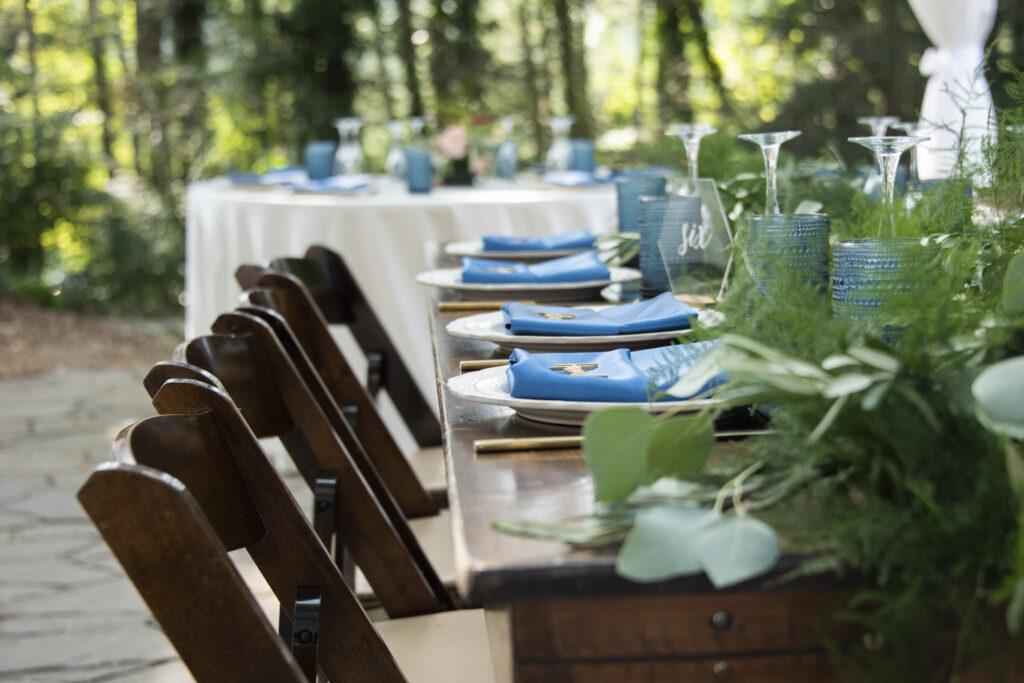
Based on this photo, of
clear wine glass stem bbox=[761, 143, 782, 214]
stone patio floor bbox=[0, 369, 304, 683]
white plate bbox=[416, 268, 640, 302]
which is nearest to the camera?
clear wine glass stem bbox=[761, 143, 782, 214]

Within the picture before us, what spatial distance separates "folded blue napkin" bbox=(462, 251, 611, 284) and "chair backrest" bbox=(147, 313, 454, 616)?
487 millimetres

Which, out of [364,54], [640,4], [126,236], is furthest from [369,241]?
[640,4]

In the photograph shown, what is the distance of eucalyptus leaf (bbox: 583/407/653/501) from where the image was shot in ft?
2.42

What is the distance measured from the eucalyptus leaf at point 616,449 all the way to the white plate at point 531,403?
0.18 m

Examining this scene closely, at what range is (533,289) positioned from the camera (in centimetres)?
180

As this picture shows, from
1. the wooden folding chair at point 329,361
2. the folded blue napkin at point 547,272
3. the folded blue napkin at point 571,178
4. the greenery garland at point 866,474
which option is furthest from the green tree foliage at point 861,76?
the greenery garland at point 866,474

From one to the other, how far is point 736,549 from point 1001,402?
0.18m

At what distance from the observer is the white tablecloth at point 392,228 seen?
343 centimetres

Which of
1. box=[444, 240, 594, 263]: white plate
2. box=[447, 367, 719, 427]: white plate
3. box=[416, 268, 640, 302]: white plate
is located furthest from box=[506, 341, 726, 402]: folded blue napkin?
box=[444, 240, 594, 263]: white plate

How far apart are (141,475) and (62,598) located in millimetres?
2359

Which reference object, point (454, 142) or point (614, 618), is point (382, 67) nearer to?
point (454, 142)

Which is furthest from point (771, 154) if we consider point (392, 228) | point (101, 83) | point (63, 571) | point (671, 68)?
point (671, 68)

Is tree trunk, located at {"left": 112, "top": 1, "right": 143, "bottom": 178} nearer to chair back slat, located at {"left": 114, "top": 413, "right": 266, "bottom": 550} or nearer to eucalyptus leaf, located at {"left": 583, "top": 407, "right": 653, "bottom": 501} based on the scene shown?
chair back slat, located at {"left": 114, "top": 413, "right": 266, "bottom": 550}

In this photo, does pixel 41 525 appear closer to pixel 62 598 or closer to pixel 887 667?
pixel 62 598
